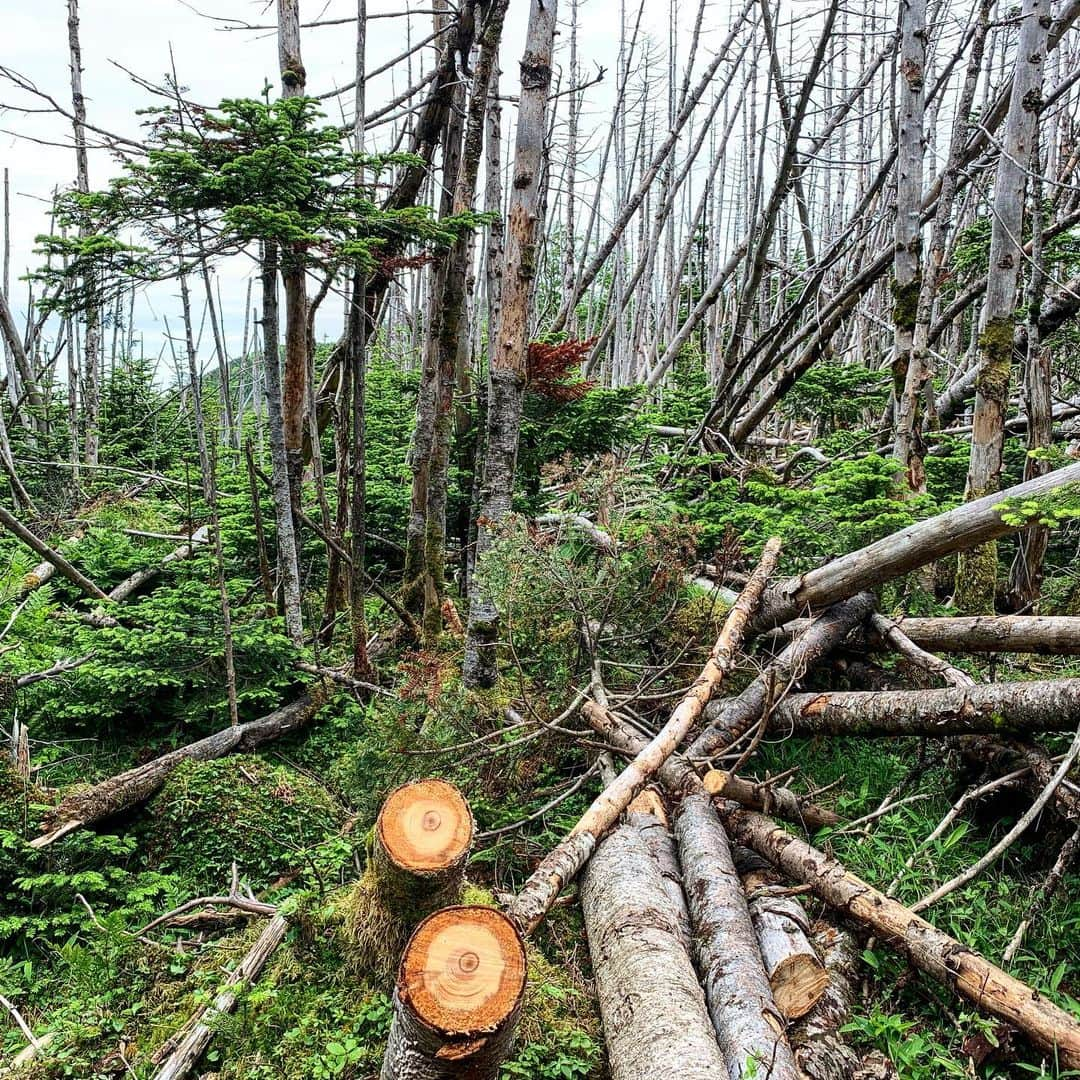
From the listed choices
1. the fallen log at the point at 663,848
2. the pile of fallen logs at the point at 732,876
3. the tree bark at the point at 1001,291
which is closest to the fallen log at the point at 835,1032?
the pile of fallen logs at the point at 732,876

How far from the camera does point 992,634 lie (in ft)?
11.0

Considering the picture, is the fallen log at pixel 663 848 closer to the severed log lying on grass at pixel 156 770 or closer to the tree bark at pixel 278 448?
the severed log lying on grass at pixel 156 770

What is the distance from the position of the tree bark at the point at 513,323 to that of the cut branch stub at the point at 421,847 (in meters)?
1.86

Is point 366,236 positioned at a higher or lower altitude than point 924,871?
higher

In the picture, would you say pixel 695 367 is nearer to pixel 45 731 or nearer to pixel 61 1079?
pixel 45 731

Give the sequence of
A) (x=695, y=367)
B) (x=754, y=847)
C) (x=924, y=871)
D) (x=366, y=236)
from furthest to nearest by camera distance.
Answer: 1. (x=695, y=367)
2. (x=366, y=236)
3. (x=754, y=847)
4. (x=924, y=871)

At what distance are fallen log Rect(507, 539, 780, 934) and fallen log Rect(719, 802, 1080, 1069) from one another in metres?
0.56

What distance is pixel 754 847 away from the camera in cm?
318

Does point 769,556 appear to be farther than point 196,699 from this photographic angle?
No

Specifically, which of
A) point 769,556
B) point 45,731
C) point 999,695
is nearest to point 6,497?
point 45,731

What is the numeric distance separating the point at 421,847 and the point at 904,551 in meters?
2.58

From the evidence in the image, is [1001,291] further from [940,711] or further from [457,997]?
[457,997]

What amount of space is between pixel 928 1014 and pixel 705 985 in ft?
2.38

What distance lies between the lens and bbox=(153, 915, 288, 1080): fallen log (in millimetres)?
2340
